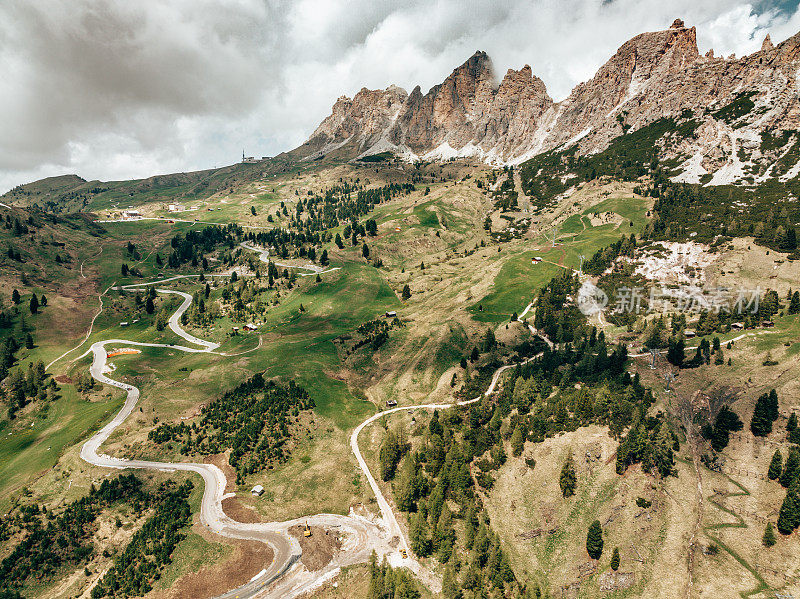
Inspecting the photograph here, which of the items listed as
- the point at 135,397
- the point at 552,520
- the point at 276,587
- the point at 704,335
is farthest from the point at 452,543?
the point at 135,397

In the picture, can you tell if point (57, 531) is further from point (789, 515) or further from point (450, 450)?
point (789, 515)

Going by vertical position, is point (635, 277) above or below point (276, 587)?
above

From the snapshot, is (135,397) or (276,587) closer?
(276,587)

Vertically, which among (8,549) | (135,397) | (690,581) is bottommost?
(690,581)

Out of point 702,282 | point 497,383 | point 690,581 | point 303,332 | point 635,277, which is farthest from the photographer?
point 303,332

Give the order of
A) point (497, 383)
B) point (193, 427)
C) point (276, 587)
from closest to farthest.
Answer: point (276, 587) → point (193, 427) → point (497, 383)

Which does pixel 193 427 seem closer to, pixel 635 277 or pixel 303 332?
pixel 303 332

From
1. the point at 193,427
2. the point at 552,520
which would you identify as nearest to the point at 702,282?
the point at 552,520
